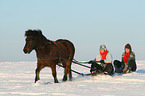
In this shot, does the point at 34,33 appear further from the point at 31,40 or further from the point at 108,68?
the point at 108,68

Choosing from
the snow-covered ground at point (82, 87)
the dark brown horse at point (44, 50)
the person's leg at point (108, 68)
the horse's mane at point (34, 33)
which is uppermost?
the horse's mane at point (34, 33)

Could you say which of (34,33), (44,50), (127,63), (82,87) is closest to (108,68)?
(127,63)

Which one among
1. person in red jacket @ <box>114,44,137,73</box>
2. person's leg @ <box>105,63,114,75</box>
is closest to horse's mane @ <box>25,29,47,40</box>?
person's leg @ <box>105,63,114,75</box>

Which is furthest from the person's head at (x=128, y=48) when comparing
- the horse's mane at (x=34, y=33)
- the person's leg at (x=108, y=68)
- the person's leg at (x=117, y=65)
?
the horse's mane at (x=34, y=33)

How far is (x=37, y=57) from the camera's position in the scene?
852cm

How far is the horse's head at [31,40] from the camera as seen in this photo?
7.94 m

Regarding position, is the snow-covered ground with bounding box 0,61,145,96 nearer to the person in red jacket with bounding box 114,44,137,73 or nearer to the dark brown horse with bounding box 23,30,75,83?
the dark brown horse with bounding box 23,30,75,83

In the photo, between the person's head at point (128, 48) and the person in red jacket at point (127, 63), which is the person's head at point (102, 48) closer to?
the person in red jacket at point (127, 63)

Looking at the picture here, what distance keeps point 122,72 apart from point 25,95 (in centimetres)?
Result: 593

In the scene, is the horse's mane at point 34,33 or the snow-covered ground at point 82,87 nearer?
the snow-covered ground at point 82,87

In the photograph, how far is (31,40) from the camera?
8.07m

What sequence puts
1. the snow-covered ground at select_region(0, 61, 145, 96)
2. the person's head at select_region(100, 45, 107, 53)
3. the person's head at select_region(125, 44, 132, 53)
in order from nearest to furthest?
the snow-covered ground at select_region(0, 61, 145, 96), the person's head at select_region(100, 45, 107, 53), the person's head at select_region(125, 44, 132, 53)

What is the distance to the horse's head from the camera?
26.1 ft

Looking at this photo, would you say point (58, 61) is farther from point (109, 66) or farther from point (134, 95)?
point (134, 95)
